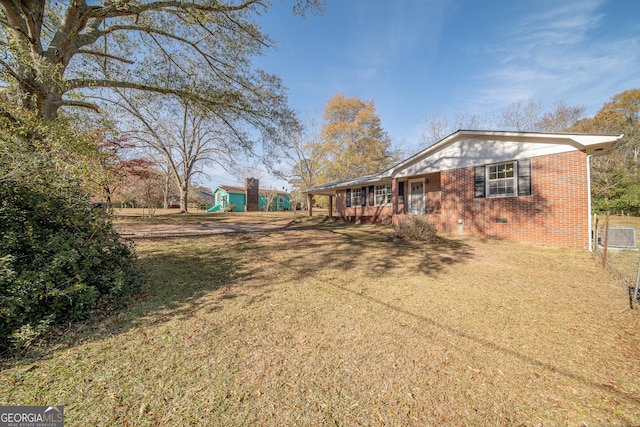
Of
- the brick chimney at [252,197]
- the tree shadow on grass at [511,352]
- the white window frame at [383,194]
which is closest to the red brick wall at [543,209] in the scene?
the white window frame at [383,194]

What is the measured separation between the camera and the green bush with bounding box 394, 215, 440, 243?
8758mm

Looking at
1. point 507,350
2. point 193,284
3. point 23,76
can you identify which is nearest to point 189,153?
point 23,76

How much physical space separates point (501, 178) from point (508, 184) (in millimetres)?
346

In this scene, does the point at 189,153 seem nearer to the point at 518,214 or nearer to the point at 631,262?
the point at 518,214

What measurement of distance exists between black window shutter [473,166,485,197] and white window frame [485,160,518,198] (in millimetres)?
149

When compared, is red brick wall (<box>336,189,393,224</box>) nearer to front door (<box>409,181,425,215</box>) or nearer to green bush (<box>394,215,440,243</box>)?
front door (<box>409,181,425,215</box>)

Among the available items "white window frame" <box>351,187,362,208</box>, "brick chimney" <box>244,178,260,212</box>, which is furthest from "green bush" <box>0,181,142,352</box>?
"brick chimney" <box>244,178,260,212</box>

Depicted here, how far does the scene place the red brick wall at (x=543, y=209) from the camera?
7980mm

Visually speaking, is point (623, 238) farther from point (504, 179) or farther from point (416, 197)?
point (416, 197)

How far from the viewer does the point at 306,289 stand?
4312 mm

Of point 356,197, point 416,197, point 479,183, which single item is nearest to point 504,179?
point 479,183

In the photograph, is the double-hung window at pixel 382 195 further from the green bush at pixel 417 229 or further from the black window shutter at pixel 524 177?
the black window shutter at pixel 524 177

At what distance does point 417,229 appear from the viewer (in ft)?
29.0

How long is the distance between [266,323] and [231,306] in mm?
752
